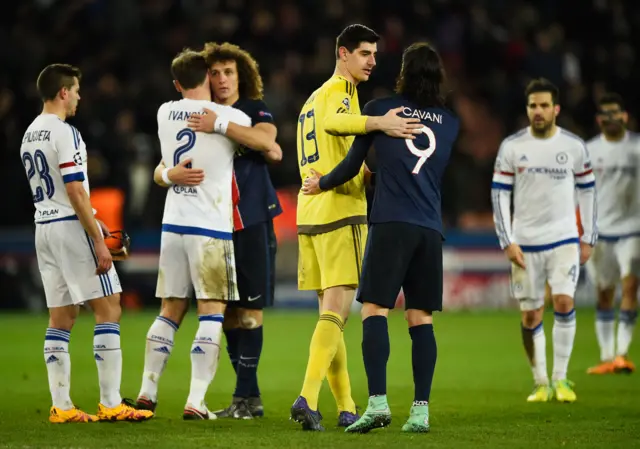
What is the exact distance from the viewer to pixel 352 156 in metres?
7.86

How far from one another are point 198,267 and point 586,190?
3855 mm

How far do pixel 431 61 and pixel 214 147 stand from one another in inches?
72.8

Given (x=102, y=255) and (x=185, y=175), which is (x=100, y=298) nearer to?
(x=102, y=255)

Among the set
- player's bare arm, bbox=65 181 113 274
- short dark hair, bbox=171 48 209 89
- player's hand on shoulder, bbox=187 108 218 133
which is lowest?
player's bare arm, bbox=65 181 113 274

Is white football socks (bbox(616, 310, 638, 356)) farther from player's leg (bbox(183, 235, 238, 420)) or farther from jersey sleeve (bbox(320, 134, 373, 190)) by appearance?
jersey sleeve (bbox(320, 134, 373, 190))

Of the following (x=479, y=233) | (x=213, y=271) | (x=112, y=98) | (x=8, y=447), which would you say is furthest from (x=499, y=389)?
(x=112, y=98)

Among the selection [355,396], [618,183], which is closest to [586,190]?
[618,183]

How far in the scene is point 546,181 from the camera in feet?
34.2

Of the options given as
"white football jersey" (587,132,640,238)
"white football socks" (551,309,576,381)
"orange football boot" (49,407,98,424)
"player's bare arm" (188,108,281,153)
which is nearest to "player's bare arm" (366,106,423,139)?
"player's bare arm" (188,108,281,153)

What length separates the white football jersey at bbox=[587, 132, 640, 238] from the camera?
12828mm

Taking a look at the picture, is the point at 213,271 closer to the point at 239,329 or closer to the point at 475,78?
the point at 239,329

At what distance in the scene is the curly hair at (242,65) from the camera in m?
9.12

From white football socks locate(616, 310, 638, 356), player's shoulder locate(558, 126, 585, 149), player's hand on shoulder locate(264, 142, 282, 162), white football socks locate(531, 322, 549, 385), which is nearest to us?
player's hand on shoulder locate(264, 142, 282, 162)

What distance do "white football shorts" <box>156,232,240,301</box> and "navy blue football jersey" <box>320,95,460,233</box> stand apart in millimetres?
1245
